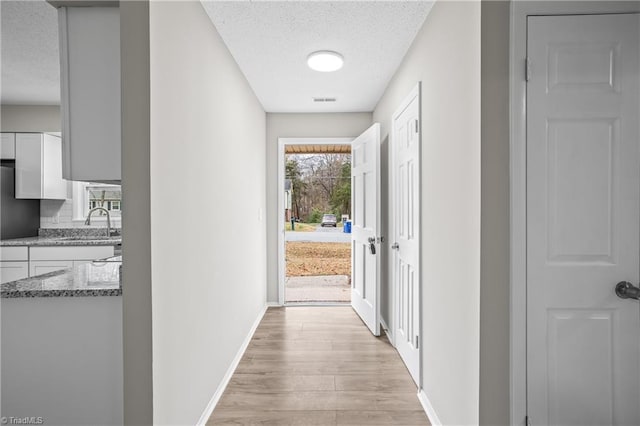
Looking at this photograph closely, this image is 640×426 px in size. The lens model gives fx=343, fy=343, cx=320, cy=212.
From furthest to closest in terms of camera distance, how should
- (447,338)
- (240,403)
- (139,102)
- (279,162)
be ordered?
(279,162), (240,403), (447,338), (139,102)

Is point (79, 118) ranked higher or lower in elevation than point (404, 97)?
lower

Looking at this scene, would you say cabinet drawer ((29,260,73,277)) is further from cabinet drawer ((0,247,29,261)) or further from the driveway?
the driveway

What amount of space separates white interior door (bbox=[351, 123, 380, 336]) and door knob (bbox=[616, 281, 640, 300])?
2.13m

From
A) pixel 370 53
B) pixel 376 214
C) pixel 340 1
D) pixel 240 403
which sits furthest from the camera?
pixel 376 214

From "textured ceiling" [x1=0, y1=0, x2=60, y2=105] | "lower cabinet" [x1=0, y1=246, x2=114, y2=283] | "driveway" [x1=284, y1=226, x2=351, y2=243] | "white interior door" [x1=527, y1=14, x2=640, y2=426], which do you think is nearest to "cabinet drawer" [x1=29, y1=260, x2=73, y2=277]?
"lower cabinet" [x1=0, y1=246, x2=114, y2=283]

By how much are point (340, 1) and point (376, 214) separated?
6.45ft

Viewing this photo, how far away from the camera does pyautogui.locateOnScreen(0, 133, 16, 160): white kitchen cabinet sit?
12.2 ft

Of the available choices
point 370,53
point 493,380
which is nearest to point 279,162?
point 370,53

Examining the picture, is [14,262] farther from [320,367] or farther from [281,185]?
[320,367]

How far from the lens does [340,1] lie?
2098 mm

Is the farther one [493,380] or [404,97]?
[404,97]

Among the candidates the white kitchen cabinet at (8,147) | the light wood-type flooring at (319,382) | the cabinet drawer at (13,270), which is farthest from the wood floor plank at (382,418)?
the white kitchen cabinet at (8,147)

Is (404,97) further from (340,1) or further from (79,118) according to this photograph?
(79,118)

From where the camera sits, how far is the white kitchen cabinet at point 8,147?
3.72 m
